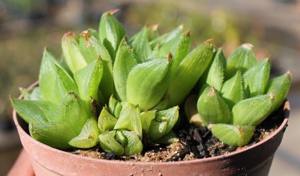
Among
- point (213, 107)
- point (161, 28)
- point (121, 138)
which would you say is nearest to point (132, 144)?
point (121, 138)

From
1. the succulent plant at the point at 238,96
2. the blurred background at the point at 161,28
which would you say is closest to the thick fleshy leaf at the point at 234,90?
the succulent plant at the point at 238,96

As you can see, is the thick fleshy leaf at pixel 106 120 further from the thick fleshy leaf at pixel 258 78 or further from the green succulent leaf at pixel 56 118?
the thick fleshy leaf at pixel 258 78

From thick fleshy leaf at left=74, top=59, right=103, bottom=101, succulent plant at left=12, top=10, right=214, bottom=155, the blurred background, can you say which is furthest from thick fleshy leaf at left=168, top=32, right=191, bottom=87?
the blurred background

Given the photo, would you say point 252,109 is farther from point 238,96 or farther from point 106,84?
point 106,84

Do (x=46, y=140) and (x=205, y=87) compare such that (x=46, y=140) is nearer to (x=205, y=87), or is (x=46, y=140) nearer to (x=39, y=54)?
(x=205, y=87)

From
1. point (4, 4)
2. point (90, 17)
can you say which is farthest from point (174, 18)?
point (4, 4)

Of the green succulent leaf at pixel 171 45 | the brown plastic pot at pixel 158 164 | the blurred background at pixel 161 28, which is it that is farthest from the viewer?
the blurred background at pixel 161 28
